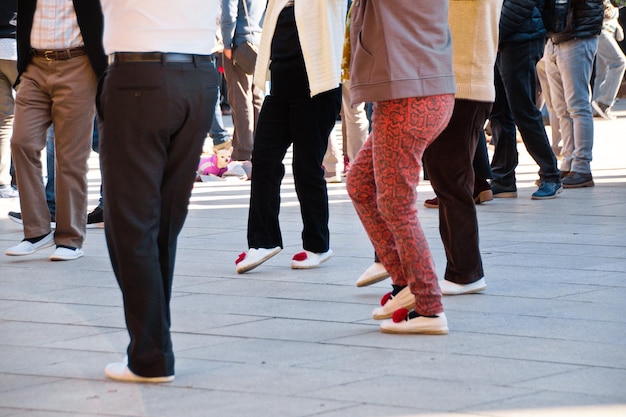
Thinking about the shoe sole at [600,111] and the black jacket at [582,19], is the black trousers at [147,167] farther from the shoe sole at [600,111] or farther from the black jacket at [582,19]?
the shoe sole at [600,111]

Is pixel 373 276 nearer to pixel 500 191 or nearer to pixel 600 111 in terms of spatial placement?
pixel 500 191

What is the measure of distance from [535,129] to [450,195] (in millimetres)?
3688

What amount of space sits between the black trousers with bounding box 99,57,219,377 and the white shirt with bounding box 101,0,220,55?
0.06 m

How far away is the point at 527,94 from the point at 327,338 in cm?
456

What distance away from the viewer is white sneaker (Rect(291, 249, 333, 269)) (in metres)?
6.41

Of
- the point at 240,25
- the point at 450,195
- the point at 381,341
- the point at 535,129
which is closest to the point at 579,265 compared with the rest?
the point at 450,195

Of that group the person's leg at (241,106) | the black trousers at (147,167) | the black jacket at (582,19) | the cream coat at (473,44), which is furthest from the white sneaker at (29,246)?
the person's leg at (241,106)

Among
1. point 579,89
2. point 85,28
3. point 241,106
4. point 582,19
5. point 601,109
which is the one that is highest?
point 85,28

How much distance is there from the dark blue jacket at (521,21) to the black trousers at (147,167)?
4.75 metres

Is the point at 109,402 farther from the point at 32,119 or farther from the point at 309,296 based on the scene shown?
the point at 32,119

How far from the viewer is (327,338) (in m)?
4.76

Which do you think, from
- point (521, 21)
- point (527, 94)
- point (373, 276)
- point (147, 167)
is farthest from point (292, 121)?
point (527, 94)

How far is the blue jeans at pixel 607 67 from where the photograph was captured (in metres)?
15.7

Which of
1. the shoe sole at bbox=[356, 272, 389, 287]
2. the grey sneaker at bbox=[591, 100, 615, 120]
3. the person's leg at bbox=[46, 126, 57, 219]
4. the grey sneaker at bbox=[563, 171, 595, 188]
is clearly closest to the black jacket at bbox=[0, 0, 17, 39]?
the person's leg at bbox=[46, 126, 57, 219]
